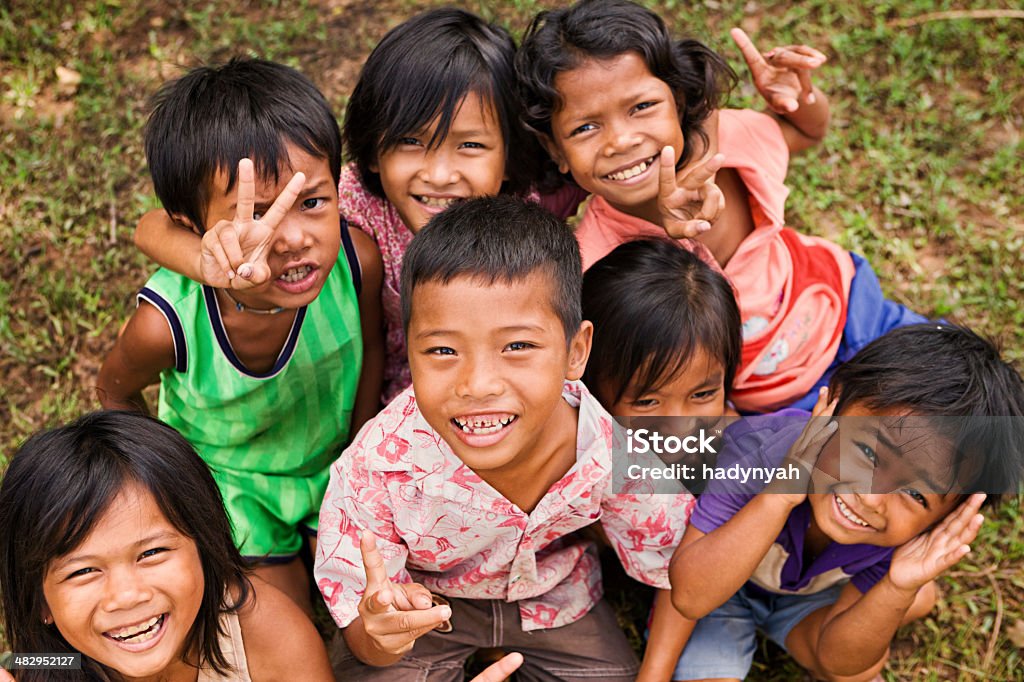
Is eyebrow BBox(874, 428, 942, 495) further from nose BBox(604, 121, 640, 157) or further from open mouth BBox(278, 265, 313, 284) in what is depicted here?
open mouth BBox(278, 265, 313, 284)

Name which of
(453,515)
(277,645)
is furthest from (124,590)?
(453,515)

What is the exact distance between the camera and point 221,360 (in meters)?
2.42

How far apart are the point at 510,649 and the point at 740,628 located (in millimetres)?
582

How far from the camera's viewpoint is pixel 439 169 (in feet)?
Answer: 7.91

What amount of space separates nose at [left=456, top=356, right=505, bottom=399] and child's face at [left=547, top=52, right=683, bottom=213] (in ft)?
2.66

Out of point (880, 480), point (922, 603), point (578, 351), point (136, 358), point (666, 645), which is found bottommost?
point (922, 603)

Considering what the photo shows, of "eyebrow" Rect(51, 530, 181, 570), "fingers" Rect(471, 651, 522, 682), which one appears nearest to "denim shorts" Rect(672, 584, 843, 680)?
"fingers" Rect(471, 651, 522, 682)

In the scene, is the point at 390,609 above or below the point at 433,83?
below

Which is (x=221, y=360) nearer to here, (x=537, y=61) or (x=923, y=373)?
(x=537, y=61)

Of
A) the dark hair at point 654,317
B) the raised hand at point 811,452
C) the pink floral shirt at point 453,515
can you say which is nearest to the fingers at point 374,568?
the pink floral shirt at point 453,515

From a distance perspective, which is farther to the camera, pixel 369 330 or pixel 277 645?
pixel 369 330

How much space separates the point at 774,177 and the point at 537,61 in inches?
30.5

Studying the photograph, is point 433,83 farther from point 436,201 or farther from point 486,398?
point 486,398

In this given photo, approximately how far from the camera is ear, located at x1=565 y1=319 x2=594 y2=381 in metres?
2.07
